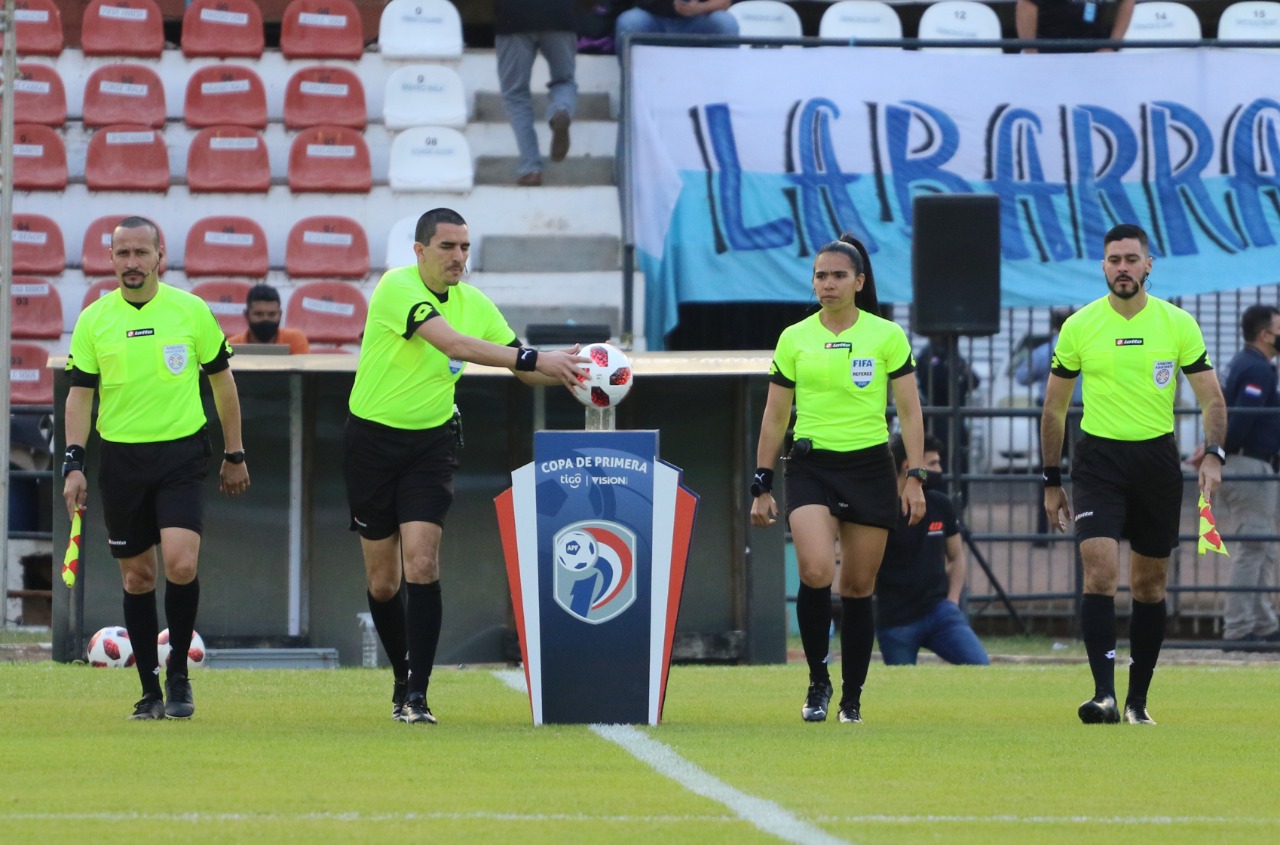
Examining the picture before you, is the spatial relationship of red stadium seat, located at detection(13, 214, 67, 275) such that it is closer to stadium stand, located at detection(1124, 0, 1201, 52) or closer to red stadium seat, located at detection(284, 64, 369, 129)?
red stadium seat, located at detection(284, 64, 369, 129)

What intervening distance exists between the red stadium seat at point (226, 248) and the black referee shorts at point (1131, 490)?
9853 mm

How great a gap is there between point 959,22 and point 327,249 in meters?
6.11

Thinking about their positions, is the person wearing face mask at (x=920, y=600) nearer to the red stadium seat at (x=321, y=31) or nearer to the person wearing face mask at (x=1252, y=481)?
the person wearing face mask at (x=1252, y=481)

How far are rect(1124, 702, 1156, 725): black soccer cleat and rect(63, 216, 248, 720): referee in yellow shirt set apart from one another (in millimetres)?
3778

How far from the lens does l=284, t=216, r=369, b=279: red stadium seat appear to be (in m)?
17.1

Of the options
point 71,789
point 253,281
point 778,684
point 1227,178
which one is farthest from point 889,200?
point 71,789

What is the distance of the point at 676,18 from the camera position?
1730 centimetres

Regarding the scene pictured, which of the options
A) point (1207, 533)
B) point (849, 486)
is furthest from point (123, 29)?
point (1207, 533)

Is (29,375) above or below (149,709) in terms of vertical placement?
above

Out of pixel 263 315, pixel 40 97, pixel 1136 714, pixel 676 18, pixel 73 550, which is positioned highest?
pixel 676 18

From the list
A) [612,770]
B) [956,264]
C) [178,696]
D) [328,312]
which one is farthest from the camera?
[328,312]

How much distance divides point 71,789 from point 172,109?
12.9m

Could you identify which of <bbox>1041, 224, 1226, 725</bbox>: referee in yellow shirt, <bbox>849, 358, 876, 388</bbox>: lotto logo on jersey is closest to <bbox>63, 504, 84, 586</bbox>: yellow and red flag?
<bbox>849, 358, 876, 388</bbox>: lotto logo on jersey

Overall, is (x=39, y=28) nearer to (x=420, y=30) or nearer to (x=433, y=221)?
(x=420, y=30)
